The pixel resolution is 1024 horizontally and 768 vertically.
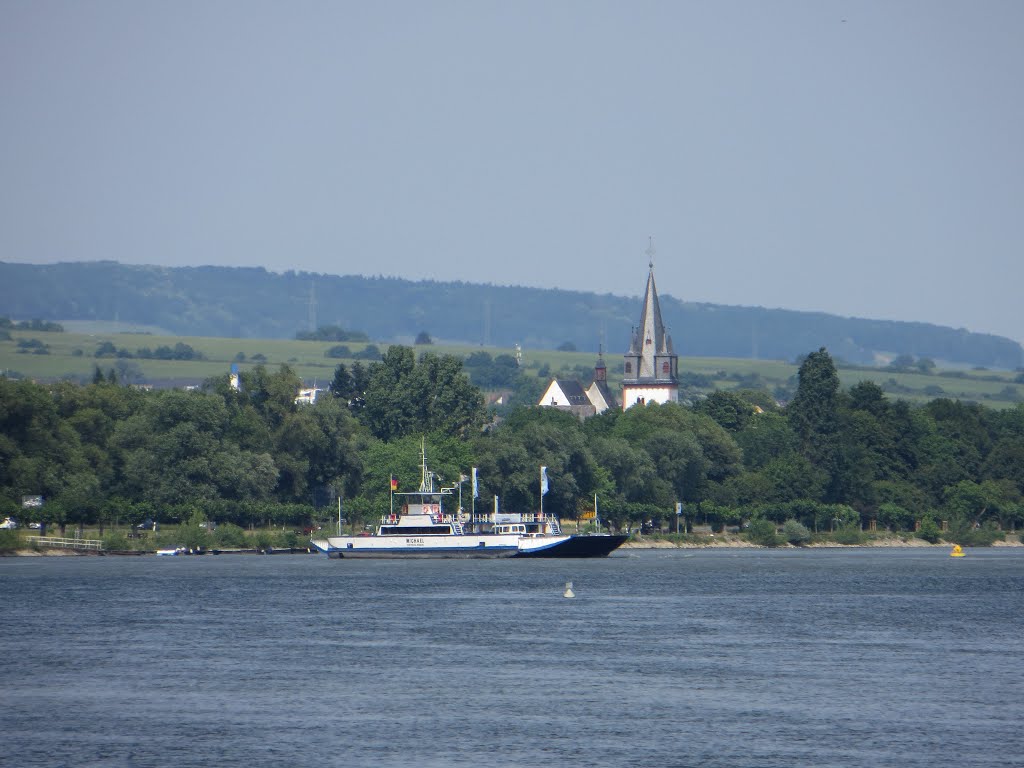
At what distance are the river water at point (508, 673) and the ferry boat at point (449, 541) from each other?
2752 centimetres

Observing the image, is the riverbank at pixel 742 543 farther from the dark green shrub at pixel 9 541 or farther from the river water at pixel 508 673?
the river water at pixel 508 673

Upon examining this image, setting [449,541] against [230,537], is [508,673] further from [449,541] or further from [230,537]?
[230,537]

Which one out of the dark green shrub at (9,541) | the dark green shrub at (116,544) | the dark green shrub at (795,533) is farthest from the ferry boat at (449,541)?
the dark green shrub at (795,533)

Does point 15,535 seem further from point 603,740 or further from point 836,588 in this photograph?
point 603,740

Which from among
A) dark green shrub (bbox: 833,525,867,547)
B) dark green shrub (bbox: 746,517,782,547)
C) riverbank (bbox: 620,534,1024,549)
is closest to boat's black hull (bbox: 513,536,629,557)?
riverbank (bbox: 620,534,1024,549)

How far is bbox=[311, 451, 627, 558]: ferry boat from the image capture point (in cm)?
13425

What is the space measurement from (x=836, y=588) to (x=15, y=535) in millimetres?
66254

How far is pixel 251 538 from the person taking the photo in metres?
144

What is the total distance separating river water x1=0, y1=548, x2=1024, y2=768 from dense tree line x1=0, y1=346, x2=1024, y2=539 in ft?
114

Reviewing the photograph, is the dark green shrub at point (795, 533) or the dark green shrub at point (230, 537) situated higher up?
the dark green shrub at point (230, 537)

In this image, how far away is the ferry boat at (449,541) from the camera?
13425 cm

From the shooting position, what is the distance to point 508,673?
60.0 metres

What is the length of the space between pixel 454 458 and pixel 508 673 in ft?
326

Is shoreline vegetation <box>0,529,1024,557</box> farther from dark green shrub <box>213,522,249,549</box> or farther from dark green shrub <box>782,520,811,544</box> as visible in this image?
dark green shrub <box>782,520,811,544</box>
